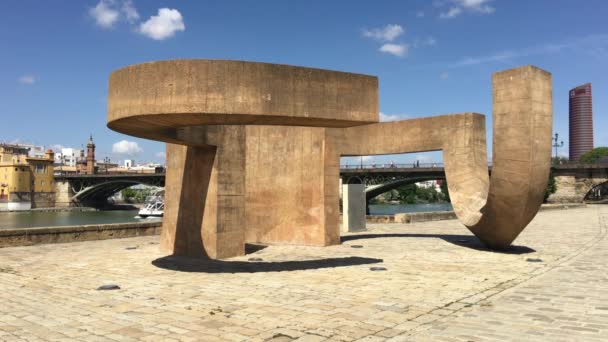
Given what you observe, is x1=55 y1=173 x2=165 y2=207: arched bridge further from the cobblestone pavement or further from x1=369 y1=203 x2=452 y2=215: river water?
the cobblestone pavement

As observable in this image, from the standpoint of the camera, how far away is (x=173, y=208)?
47.0 feet

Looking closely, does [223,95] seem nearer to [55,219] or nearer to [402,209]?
[55,219]

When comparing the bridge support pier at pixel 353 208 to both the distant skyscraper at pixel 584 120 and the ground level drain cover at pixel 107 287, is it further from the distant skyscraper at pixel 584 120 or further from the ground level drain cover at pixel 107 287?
the distant skyscraper at pixel 584 120

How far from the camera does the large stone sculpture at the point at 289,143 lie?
9352 millimetres

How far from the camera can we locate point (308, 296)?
8391 millimetres

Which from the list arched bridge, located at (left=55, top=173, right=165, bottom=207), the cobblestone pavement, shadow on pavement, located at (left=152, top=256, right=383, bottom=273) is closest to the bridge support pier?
the cobblestone pavement

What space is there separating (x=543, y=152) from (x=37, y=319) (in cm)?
1156

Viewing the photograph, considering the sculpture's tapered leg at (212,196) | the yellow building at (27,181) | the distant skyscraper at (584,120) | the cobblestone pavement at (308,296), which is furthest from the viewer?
the distant skyscraper at (584,120)

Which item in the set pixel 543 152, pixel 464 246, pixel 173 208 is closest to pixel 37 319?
pixel 173 208

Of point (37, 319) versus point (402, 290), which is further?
point (402, 290)

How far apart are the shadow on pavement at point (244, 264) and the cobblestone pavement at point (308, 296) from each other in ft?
0.09

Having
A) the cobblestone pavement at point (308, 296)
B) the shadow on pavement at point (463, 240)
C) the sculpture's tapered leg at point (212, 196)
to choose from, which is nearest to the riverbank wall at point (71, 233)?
the cobblestone pavement at point (308, 296)

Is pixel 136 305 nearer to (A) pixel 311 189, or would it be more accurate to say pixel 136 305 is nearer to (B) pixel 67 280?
(B) pixel 67 280

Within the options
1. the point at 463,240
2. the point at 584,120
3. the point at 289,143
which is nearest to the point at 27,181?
the point at 289,143
